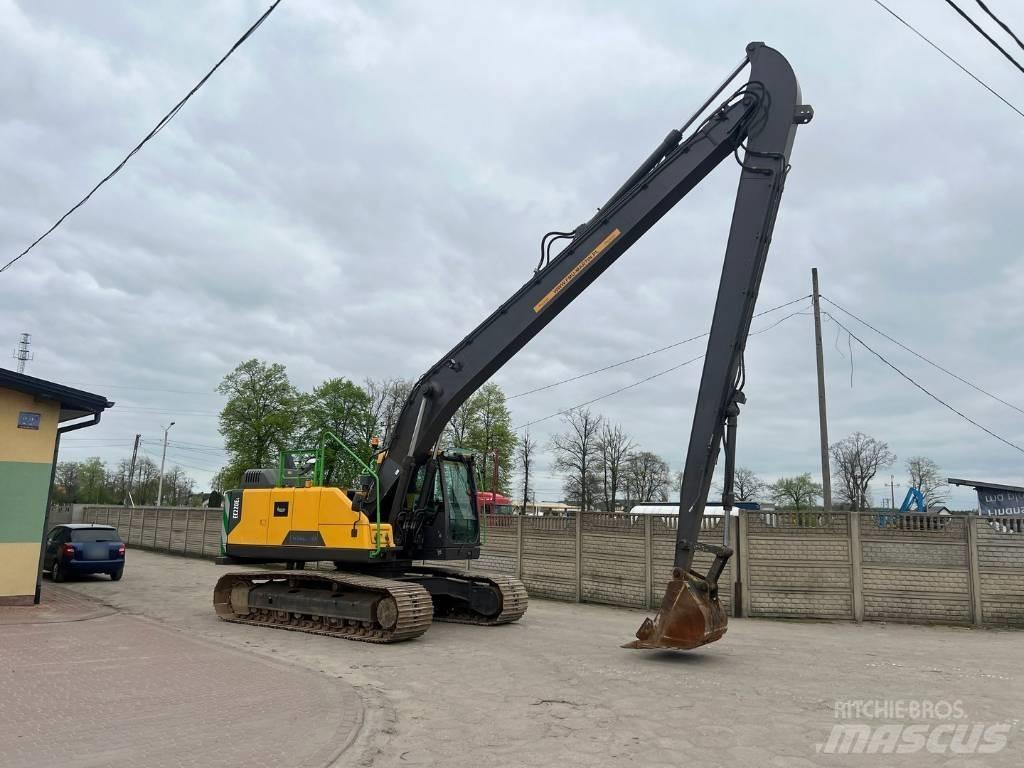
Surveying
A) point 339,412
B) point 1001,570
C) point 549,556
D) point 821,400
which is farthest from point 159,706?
point 339,412

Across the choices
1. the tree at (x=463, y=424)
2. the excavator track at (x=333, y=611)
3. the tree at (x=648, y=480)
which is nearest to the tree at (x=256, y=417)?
the tree at (x=463, y=424)

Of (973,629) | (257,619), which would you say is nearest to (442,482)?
(257,619)

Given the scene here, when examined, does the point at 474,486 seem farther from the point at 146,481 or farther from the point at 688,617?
the point at 146,481

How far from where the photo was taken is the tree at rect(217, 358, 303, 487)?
50000 millimetres

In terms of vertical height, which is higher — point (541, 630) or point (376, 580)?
point (376, 580)

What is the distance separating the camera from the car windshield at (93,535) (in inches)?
706

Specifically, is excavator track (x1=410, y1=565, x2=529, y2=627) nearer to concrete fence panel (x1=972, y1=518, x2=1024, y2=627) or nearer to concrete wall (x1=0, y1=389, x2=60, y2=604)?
concrete wall (x1=0, y1=389, x2=60, y2=604)

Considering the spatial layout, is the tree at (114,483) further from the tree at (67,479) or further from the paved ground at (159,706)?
the paved ground at (159,706)

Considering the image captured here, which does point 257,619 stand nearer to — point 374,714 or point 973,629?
point 374,714

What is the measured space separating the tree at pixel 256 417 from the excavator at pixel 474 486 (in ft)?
126

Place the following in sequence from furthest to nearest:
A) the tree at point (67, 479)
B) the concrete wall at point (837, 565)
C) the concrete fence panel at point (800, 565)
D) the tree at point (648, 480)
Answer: the tree at point (67, 479) → the tree at point (648, 480) → the concrete fence panel at point (800, 565) → the concrete wall at point (837, 565)

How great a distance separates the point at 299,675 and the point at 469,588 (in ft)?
15.5

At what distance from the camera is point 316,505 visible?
11750mm

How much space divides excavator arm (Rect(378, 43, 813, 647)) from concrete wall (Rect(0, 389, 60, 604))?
20.3ft
